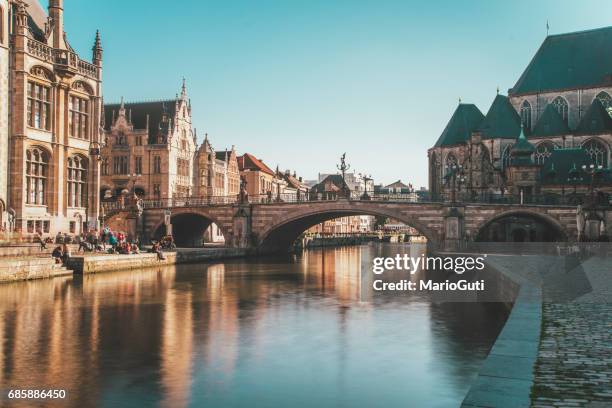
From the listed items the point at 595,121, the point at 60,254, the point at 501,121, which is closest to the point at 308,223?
the point at 501,121

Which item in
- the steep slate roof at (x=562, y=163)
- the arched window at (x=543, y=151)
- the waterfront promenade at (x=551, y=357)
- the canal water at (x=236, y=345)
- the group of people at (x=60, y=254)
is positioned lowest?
the canal water at (x=236, y=345)

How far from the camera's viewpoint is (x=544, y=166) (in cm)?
6744

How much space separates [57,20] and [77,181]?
11.2 metres

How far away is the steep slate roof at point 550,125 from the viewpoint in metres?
71.2

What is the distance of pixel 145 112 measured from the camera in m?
77.5

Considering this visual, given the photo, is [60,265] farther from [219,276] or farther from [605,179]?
[605,179]

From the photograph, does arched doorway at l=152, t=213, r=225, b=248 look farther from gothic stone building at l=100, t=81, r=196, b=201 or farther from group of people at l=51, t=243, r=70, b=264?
group of people at l=51, t=243, r=70, b=264

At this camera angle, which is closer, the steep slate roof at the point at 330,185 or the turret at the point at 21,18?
the turret at the point at 21,18

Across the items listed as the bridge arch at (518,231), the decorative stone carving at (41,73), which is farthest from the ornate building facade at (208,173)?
the decorative stone carving at (41,73)

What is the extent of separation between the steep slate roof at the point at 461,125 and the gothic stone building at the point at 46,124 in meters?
44.5

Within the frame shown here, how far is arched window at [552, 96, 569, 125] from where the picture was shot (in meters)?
74.2

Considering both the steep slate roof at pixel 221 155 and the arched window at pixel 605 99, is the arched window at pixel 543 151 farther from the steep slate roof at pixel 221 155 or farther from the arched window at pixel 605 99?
the steep slate roof at pixel 221 155

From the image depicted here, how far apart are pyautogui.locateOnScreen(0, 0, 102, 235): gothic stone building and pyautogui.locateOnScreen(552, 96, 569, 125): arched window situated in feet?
166

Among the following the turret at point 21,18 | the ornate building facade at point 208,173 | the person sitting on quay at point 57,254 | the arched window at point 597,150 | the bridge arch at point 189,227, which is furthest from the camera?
the ornate building facade at point 208,173
